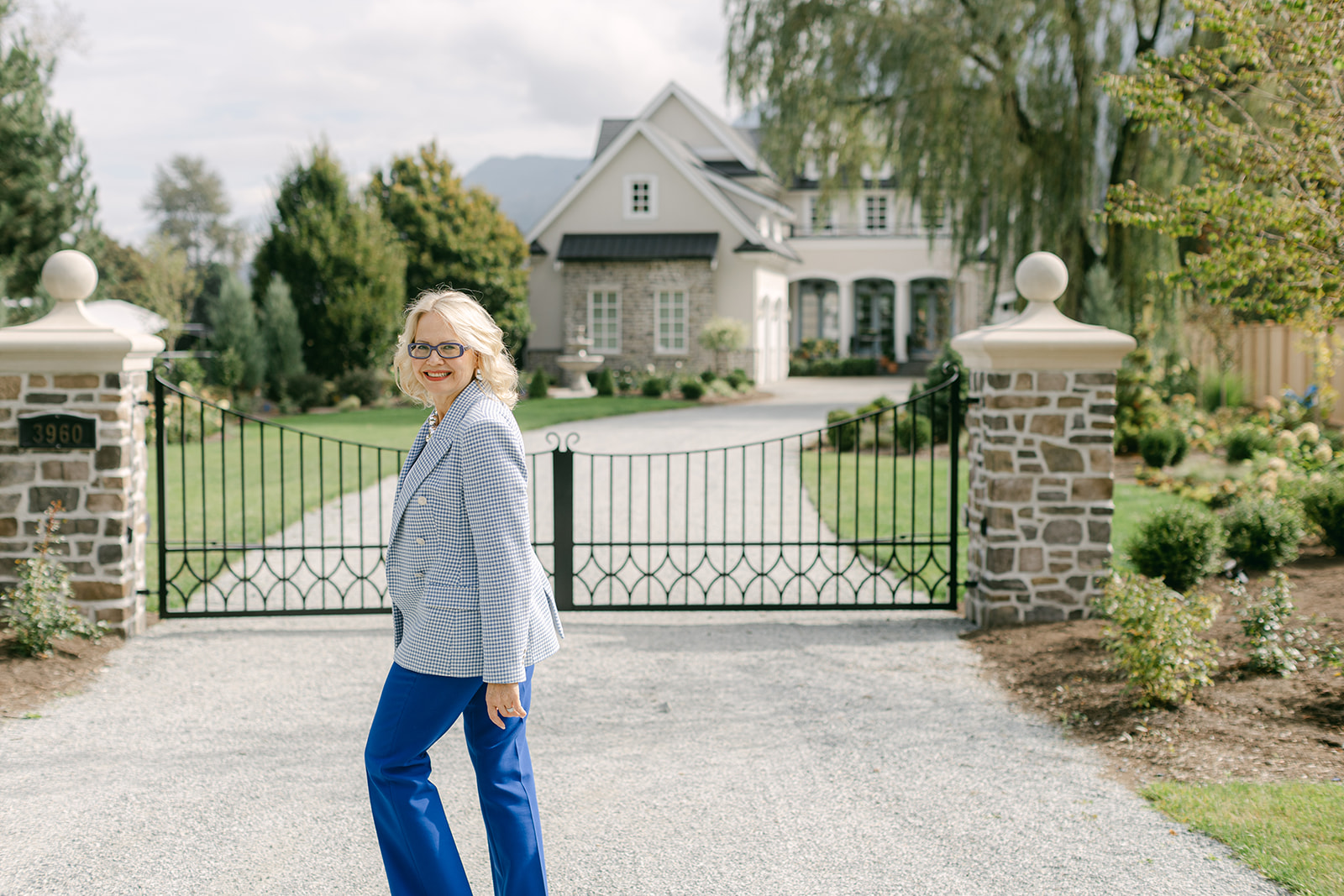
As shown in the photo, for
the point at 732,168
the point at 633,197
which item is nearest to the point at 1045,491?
the point at 633,197

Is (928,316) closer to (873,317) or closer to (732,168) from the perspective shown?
(873,317)

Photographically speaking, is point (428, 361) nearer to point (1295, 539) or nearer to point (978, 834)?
point (978, 834)

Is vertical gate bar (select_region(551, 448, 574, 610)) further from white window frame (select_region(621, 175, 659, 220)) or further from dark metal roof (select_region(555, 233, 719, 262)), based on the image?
white window frame (select_region(621, 175, 659, 220))

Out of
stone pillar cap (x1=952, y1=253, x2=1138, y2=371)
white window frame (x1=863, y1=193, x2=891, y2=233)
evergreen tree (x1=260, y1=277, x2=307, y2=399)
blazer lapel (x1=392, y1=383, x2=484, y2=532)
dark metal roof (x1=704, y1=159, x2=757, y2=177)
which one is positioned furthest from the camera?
white window frame (x1=863, y1=193, x2=891, y2=233)

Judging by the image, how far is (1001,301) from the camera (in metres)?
31.2

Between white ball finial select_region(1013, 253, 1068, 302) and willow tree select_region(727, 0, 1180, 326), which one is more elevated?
willow tree select_region(727, 0, 1180, 326)

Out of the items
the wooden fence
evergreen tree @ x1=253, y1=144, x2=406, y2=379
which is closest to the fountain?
evergreen tree @ x1=253, y1=144, x2=406, y2=379

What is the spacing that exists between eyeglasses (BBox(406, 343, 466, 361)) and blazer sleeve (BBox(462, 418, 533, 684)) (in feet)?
0.73

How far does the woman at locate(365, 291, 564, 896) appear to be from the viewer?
2.80m

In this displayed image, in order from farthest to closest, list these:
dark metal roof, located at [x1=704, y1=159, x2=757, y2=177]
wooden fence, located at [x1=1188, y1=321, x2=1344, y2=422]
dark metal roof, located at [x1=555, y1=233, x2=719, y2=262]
Result: dark metal roof, located at [x1=704, y1=159, x2=757, y2=177] → dark metal roof, located at [x1=555, y1=233, x2=719, y2=262] → wooden fence, located at [x1=1188, y1=321, x2=1344, y2=422]

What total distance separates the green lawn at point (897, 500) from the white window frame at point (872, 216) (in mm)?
24870

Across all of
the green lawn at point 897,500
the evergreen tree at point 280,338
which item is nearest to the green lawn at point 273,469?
the evergreen tree at point 280,338

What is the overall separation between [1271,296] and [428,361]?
15.9ft

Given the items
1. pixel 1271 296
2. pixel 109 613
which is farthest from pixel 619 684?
pixel 1271 296
